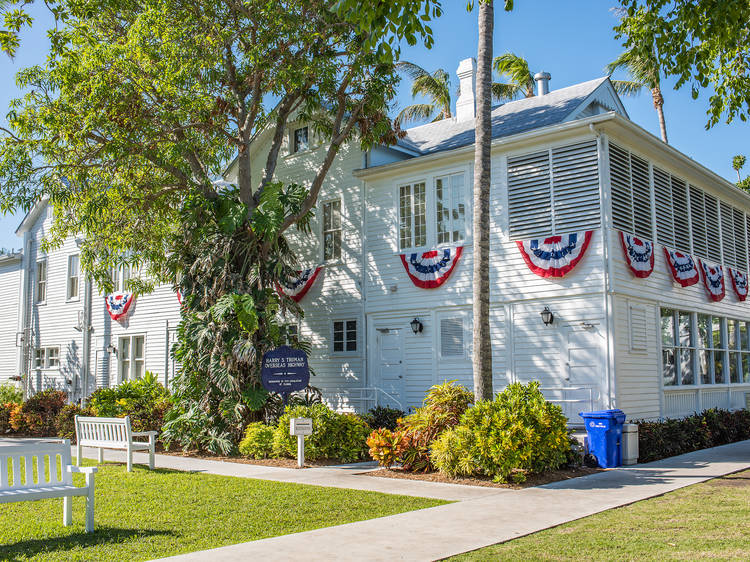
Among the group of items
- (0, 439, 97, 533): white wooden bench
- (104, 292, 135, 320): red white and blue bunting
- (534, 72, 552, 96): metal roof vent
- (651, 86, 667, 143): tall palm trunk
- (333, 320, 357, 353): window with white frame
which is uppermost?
(651, 86, 667, 143): tall palm trunk

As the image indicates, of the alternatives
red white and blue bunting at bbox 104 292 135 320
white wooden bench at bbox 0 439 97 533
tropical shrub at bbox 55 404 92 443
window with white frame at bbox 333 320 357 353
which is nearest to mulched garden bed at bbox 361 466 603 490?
white wooden bench at bbox 0 439 97 533

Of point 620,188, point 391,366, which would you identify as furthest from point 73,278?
point 620,188

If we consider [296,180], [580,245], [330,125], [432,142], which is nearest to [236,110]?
[330,125]

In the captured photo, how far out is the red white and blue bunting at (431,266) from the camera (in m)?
16.2

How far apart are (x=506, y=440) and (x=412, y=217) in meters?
8.01

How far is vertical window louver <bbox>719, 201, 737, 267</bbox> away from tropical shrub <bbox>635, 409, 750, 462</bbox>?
450 centimetres

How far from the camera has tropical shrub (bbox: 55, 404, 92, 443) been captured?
58.7 ft

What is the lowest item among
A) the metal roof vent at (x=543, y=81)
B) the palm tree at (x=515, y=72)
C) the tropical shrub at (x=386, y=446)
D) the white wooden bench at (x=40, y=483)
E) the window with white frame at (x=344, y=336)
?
the tropical shrub at (x=386, y=446)

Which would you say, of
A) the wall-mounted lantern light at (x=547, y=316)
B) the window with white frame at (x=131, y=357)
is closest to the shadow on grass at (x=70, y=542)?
the wall-mounted lantern light at (x=547, y=316)

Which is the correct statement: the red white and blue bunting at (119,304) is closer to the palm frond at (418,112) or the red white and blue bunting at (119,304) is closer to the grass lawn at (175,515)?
the grass lawn at (175,515)

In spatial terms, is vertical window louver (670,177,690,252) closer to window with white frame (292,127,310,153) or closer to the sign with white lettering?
the sign with white lettering

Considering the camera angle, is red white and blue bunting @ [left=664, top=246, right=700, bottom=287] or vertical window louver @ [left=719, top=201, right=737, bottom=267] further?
vertical window louver @ [left=719, top=201, right=737, bottom=267]

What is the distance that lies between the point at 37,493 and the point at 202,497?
2532mm

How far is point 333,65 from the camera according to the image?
1470 cm
